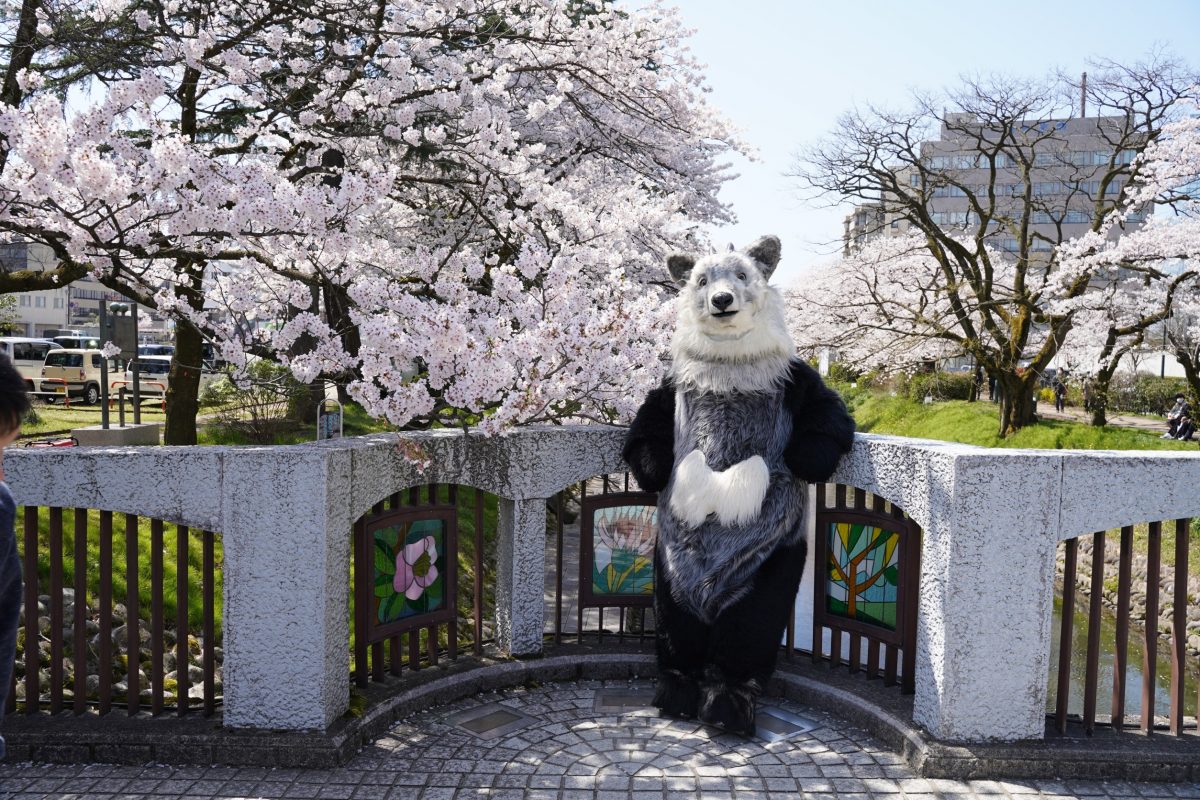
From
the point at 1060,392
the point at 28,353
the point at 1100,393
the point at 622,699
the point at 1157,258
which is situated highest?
the point at 1157,258

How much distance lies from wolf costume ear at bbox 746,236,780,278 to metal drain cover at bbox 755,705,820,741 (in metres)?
2.16

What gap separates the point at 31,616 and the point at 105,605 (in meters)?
0.48

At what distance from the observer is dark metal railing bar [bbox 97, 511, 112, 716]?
3.68 metres

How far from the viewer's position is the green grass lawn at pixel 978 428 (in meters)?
16.5

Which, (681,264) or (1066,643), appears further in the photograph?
(681,264)

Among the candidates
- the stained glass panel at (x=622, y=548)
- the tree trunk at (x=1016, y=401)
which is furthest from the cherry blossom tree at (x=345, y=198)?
the tree trunk at (x=1016, y=401)

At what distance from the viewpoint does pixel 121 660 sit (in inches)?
215

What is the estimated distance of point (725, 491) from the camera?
3.89 m

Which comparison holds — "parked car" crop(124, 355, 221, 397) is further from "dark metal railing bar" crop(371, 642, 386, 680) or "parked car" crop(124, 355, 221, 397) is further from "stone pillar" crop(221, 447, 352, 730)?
"stone pillar" crop(221, 447, 352, 730)

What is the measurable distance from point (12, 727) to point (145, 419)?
48.6ft

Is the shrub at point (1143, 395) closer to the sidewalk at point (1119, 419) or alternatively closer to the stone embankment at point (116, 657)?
the sidewalk at point (1119, 419)

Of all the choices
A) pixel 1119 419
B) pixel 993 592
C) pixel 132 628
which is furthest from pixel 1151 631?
pixel 1119 419

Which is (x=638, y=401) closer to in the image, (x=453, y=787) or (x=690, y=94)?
(x=453, y=787)

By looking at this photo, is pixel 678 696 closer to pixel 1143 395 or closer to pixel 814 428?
pixel 814 428
